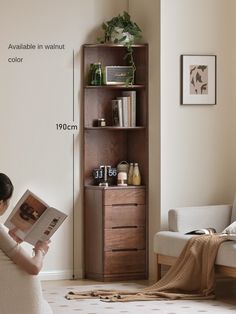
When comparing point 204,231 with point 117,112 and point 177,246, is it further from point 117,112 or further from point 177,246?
point 117,112

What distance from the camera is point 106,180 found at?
7430 millimetres

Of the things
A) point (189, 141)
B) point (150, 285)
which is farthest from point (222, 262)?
point (189, 141)

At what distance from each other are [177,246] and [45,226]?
2612 millimetres

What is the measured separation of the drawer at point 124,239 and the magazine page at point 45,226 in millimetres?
2980

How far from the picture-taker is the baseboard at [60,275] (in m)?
7.30

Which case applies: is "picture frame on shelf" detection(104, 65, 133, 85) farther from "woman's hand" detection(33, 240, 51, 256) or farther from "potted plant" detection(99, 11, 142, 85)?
"woman's hand" detection(33, 240, 51, 256)

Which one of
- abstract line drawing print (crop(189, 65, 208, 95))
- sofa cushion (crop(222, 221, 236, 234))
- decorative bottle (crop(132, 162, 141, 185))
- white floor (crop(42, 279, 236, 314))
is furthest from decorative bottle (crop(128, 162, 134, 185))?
sofa cushion (crop(222, 221, 236, 234))

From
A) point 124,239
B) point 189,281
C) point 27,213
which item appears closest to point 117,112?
point 124,239

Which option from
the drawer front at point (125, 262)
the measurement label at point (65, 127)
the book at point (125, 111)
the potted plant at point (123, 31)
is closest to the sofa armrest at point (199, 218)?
the drawer front at point (125, 262)

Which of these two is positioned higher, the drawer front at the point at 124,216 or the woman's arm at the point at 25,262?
the woman's arm at the point at 25,262

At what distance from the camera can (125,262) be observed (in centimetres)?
725

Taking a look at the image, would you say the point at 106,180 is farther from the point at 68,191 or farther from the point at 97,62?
the point at 97,62

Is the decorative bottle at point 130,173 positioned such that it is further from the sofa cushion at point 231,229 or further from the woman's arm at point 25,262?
the woman's arm at point 25,262

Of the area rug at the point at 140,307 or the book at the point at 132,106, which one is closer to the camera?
the area rug at the point at 140,307
